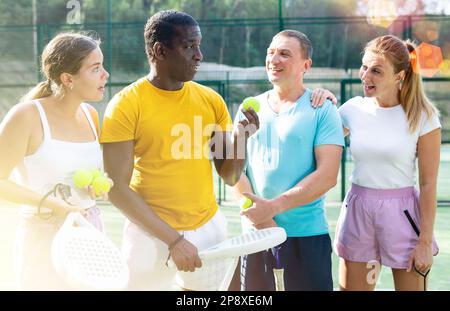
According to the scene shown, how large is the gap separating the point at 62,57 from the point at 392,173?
4.85ft

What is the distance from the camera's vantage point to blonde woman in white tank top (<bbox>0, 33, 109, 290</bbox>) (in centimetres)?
274

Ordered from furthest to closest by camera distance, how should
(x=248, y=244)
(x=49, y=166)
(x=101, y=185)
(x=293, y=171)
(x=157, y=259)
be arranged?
(x=293, y=171), (x=157, y=259), (x=49, y=166), (x=101, y=185), (x=248, y=244)

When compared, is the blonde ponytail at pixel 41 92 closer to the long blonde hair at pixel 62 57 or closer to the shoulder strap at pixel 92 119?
the long blonde hair at pixel 62 57

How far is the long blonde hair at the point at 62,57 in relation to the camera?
2953 millimetres

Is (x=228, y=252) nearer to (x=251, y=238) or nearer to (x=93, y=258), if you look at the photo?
(x=251, y=238)

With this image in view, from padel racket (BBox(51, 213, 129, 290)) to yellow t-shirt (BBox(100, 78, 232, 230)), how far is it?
0.39 m

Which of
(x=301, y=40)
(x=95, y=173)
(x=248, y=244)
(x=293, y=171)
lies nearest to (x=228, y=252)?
(x=248, y=244)

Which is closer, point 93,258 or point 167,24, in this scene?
point 93,258

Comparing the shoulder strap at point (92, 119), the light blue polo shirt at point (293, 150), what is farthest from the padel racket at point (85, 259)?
the light blue polo shirt at point (293, 150)

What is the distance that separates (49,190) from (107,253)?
0.45m

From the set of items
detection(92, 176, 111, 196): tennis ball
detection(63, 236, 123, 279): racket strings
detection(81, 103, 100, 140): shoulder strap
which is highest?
detection(81, 103, 100, 140): shoulder strap

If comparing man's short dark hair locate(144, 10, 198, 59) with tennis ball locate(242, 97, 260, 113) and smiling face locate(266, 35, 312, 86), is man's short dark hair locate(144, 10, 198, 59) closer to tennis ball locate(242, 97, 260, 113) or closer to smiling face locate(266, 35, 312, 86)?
tennis ball locate(242, 97, 260, 113)

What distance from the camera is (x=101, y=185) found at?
264 cm

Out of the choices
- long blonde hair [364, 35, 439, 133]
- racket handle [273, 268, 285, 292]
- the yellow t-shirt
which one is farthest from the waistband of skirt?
the yellow t-shirt
